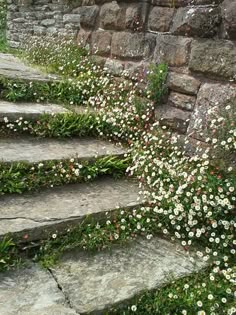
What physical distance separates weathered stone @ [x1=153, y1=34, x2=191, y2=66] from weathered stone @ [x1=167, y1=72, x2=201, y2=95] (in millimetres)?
104

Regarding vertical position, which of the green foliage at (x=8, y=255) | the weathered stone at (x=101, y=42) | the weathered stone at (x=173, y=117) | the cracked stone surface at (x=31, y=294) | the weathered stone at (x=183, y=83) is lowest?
the cracked stone surface at (x=31, y=294)

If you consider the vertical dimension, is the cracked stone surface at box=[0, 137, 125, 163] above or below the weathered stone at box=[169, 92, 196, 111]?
below

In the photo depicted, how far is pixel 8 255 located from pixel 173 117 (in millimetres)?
1755

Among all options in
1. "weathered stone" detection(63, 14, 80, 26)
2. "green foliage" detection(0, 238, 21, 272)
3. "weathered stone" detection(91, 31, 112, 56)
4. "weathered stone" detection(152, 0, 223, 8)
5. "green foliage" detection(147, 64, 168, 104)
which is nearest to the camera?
"green foliage" detection(0, 238, 21, 272)

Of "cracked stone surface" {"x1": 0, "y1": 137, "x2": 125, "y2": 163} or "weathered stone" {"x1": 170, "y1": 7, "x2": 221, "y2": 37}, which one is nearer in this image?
"cracked stone surface" {"x1": 0, "y1": 137, "x2": 125, "y2": 163}

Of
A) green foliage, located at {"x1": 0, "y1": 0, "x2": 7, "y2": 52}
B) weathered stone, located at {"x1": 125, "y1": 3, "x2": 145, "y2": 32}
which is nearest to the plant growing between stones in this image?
weathered stone, located at {"x1": 125, "y1": 3, "x2": 145, "y2": 32}

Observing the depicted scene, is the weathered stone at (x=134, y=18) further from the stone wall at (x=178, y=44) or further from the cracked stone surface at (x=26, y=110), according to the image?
the cracked stone surface at (x=26, y=110)

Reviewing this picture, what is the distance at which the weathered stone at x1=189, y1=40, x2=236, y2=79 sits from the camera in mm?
2803

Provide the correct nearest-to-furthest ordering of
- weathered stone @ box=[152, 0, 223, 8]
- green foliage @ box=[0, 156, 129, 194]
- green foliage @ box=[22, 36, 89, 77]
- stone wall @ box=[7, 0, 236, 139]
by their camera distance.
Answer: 1. green foliage @ box=[0, 156, 129, 194]
2. stone wall @ box=[7, 0, 236, 139]
3. weathered stone @ box=[152, 0, 223, 8]
4. green foliage @ box=[22, 36, 89, 77]

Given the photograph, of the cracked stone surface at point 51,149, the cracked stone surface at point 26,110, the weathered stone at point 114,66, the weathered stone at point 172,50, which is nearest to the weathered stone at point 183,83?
the weathered stone at point 172,50

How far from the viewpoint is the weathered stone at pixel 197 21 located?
2955 millimetres

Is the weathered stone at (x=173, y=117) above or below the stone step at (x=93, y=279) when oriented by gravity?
above

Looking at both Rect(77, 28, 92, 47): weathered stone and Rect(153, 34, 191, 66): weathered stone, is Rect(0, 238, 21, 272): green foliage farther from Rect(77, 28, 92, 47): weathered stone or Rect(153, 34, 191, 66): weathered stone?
Rect(77, 28, 92, 47): weathered stone

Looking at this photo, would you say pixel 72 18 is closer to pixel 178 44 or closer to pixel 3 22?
pixel 178 44
